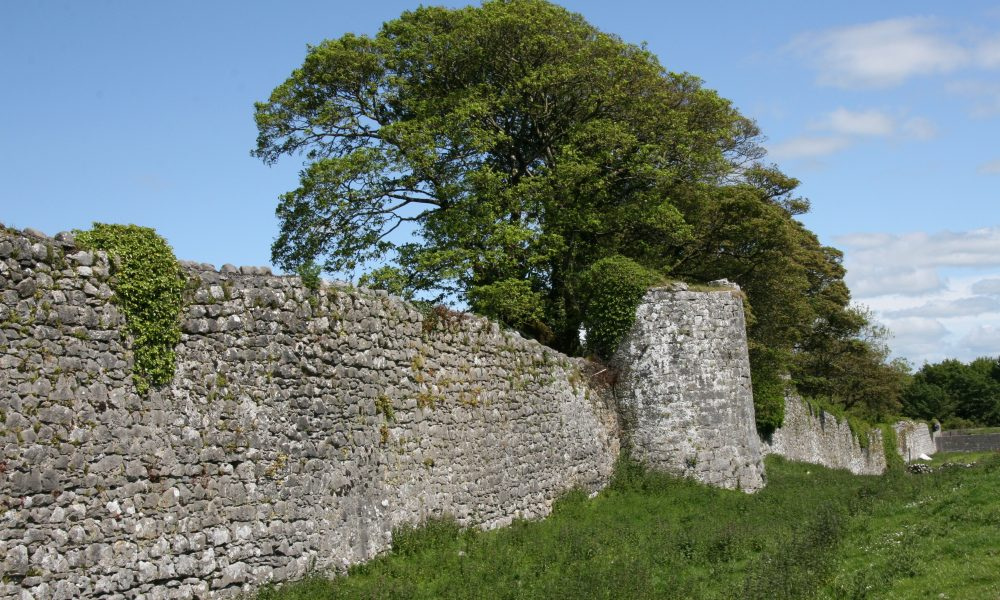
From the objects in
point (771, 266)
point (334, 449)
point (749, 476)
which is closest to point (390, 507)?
point (334, 449)

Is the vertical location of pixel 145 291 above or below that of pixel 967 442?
above

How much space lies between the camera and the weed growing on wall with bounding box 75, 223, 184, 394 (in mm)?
8656

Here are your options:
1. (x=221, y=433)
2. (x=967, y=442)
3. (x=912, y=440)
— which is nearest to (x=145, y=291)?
(x=221, y=433)

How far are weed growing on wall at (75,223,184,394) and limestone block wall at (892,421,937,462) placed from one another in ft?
173

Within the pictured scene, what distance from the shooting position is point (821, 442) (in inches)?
1564

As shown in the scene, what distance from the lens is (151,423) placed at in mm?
8844

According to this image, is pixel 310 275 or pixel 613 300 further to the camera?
pixel 613 300

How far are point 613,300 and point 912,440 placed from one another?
157 ft

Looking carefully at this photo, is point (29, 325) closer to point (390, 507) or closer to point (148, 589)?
point (148, 589)

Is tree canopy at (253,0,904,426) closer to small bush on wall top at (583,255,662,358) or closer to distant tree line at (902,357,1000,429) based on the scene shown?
small bush on wall top at (583,255,662,358)

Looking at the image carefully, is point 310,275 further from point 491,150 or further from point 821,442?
point 821,442

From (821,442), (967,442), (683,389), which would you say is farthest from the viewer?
(967,442)

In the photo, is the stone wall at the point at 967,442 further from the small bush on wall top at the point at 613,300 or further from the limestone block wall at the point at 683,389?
the small bush on wall top at the point at 613,300

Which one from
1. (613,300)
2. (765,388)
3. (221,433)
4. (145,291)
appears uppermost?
(613,300)
